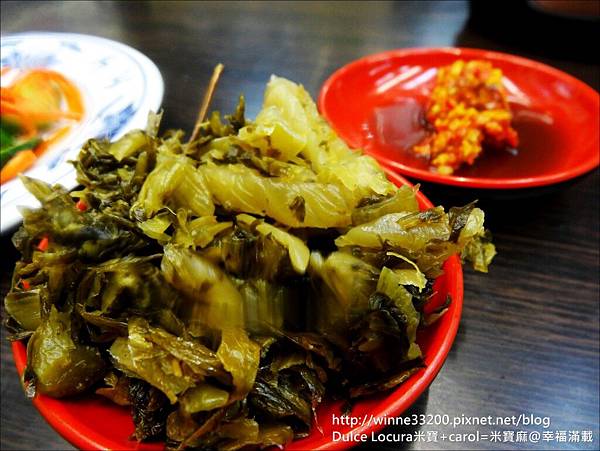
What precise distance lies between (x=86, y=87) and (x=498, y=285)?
1.59 metres

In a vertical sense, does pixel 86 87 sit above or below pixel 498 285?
above

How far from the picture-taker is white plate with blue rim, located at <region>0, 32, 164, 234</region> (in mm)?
1396

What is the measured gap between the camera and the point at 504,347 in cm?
115

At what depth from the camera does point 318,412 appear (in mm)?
769

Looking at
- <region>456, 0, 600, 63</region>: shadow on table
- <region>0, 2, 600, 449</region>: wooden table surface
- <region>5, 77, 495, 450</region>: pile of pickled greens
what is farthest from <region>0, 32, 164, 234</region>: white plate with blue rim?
<region>456, 0, 600, 63</region>: shadow on table

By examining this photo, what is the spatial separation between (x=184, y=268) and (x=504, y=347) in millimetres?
788

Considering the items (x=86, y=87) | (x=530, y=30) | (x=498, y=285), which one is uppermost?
(x=530, y=30)

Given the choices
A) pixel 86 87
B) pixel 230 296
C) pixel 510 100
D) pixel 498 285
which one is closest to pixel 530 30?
pixel 510 100

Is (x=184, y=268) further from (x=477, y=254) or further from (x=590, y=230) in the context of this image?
(x=590, y=230)

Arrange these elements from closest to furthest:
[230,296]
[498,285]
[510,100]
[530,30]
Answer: [230,296] < [498,285] < [510,100] < [530,30]

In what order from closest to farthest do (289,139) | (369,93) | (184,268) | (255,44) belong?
1. (184,268)
2. (289,139)
3. (369,93)
4. (255,44)

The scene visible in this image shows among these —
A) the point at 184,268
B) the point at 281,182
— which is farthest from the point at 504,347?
the point at 184,268

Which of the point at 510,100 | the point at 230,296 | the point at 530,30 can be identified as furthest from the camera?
the point at 530,30

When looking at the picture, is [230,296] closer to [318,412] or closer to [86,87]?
[318,412]
